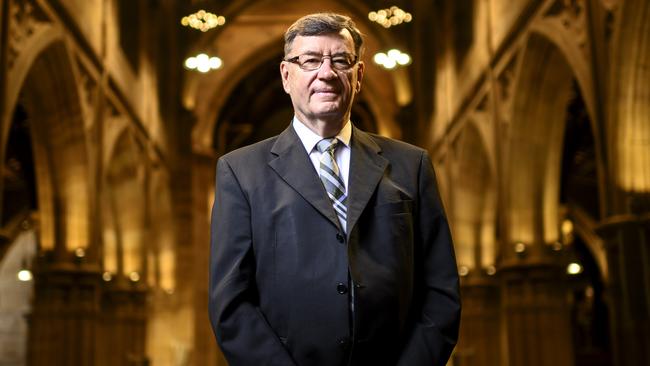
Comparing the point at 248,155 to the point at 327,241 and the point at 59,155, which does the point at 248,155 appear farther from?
the point at 59,155

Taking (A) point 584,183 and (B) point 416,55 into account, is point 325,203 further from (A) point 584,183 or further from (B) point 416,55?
(A) point 584,183

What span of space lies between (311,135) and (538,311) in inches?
465

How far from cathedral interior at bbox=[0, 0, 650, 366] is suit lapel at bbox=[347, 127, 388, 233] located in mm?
7187

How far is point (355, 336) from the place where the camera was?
8.07 ft

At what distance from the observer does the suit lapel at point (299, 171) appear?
2.56 metres

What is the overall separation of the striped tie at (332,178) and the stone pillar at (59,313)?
39.4 ft

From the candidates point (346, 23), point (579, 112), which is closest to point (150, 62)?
point (579, 112)

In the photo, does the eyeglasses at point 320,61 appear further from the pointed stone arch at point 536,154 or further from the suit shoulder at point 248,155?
the pointed stone arch at point 536,154

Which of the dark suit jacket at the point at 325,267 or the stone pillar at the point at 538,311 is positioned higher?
the stone pillar at the point at 538,311

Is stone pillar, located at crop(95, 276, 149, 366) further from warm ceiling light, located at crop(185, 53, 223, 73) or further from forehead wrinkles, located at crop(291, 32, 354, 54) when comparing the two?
forehead wrinkles, located at crop(291, 32, 354, 54)

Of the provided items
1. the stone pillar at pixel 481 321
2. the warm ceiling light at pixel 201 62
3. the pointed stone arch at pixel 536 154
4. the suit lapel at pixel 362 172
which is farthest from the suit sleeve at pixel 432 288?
the stone pillar at pixel 481 321

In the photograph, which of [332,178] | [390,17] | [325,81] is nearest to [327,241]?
[332,178]

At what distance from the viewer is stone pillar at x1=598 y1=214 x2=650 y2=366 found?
9273 mm

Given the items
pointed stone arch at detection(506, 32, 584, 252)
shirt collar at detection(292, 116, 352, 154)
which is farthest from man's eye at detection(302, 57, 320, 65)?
pointed stone arch at detection(506, 32, 584, 252)
